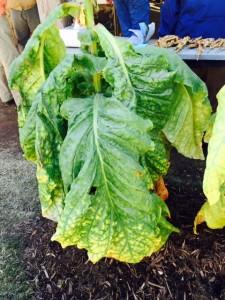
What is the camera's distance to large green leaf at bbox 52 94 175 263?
1.26 metres

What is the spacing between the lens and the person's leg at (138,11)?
3285 millimetres

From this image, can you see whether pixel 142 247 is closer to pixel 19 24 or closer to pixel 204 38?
pixel 204 38

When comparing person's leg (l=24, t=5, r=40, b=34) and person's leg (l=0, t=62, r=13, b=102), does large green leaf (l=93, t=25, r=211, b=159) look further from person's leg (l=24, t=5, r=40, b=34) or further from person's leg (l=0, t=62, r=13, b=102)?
person's leg (l=0, t=62, r=13, b=102)

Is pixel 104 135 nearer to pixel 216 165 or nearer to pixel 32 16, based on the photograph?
pixel 216 165

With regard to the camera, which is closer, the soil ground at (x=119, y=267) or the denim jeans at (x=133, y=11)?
the soil ground at (x=119, y=267)

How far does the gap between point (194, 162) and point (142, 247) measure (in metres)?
1.24

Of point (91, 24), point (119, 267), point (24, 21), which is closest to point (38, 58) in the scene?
point (91, 24)

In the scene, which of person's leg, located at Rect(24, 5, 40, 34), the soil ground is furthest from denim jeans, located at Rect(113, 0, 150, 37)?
the soil ground

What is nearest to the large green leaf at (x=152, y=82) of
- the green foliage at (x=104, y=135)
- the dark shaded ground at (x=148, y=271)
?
the green foliage at (x=104, y=135)

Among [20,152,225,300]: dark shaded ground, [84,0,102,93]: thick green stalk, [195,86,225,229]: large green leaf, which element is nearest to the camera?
[195,86,225,229]: large green leaf

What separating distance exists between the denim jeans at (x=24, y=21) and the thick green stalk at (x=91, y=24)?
2675mm

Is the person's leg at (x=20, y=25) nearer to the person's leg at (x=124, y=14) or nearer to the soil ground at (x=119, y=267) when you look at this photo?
the person's leg at (x=124, y=14)

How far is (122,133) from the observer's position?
4.10 feet

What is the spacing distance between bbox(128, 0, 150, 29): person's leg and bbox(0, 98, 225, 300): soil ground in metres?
1.73
